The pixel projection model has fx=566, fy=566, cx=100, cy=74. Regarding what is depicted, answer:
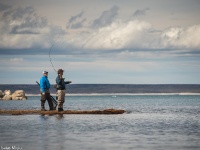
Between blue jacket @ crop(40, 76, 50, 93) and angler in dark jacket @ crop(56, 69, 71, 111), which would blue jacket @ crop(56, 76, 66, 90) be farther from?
blue jacket @ crop(40, 76, 50, 93)

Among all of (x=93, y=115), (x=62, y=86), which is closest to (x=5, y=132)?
(x=62, y=86)

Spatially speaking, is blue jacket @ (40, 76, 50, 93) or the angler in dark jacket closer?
the angler in dark jacket

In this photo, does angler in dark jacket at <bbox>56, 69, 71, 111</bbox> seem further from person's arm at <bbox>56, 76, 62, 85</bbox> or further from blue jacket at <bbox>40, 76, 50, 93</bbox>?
blue jacket at <bbox>40, 76, 50, 93</bbox>

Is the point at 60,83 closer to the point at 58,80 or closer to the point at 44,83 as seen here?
the point at 58,80

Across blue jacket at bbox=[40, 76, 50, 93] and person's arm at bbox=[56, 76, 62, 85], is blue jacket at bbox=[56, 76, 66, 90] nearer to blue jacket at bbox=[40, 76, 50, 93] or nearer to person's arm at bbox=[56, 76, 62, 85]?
person's arm at bbox=[56, 76, 62, 85]

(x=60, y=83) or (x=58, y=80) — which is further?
(x=60, y=83)

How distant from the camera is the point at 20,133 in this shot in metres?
21.8

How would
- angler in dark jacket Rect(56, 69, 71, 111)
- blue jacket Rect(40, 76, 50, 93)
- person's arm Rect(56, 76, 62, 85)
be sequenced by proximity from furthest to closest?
blue jacket Rect(40, 76, 50, 93)
person's arm Rect(56, 76, 62, 85)
angler in dark jacket Rect(56, 69, 71, 111)

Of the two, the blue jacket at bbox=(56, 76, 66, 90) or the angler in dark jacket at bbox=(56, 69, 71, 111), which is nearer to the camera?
the angler in dark jacket at bbox=(56, 69, 71, 111)

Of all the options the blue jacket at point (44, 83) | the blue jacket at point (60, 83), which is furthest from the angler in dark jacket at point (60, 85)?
the blue jacket at point (44, 83)

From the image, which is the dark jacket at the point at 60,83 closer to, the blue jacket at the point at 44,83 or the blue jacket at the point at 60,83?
the blue jacket at the point at 60,83

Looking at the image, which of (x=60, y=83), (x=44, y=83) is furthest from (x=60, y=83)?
(x=44, y=83)

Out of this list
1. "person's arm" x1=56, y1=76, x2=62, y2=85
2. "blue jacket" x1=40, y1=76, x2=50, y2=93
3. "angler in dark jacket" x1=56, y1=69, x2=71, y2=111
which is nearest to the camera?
"angler in dark jacket" x1=56, y1=69, x2=71, y2=111

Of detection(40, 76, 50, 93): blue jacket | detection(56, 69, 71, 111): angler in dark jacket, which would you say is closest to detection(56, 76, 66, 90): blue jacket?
detection(56, 69, 71, 111): angler in dark jacket
